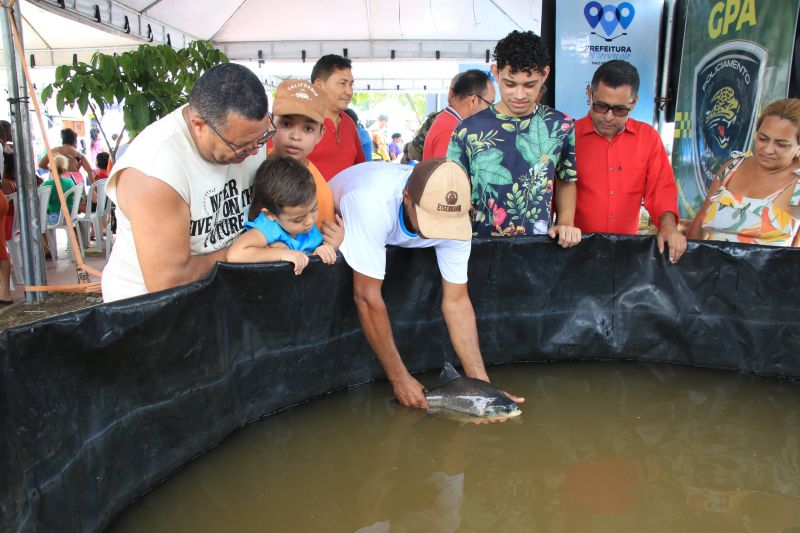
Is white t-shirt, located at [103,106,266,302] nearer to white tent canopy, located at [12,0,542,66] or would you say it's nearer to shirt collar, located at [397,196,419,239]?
shirt collar, located at [397,196,419,239]

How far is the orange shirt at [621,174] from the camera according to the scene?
316 centimetres

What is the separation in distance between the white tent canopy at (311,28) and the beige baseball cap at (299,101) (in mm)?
5553

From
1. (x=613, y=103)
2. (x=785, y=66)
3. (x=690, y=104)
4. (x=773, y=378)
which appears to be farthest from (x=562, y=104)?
(x=773, y=378)

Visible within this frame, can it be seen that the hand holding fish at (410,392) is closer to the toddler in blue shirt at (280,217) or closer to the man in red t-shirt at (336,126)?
the toddler in blue shirt at (280,217)

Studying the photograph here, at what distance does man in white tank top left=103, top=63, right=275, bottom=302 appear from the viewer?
5.98 feet

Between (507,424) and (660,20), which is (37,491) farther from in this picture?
(660,20)

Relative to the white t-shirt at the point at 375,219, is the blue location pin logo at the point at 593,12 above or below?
above

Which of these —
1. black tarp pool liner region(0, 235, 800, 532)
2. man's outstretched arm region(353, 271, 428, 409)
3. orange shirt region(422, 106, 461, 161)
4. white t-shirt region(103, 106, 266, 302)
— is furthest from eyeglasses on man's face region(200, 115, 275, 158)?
orange shirt region(422, 106, 461, 161)

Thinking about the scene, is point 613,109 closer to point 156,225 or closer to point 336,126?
point 336,126

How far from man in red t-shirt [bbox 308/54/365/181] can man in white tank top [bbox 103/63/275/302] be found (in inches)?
61.6

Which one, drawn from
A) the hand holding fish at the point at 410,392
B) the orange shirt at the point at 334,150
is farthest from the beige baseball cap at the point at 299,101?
the hand holding fish at the point at 410,392

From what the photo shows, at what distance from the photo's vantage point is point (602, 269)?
3234 mm

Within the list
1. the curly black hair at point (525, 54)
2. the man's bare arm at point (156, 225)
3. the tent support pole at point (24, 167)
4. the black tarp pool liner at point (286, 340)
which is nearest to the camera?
the black tarp pool liner at point (286, 340)

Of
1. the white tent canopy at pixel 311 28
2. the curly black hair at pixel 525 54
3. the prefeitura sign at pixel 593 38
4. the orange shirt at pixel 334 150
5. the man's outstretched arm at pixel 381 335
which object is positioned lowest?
the man's outstretched arm at pixel 381 335
